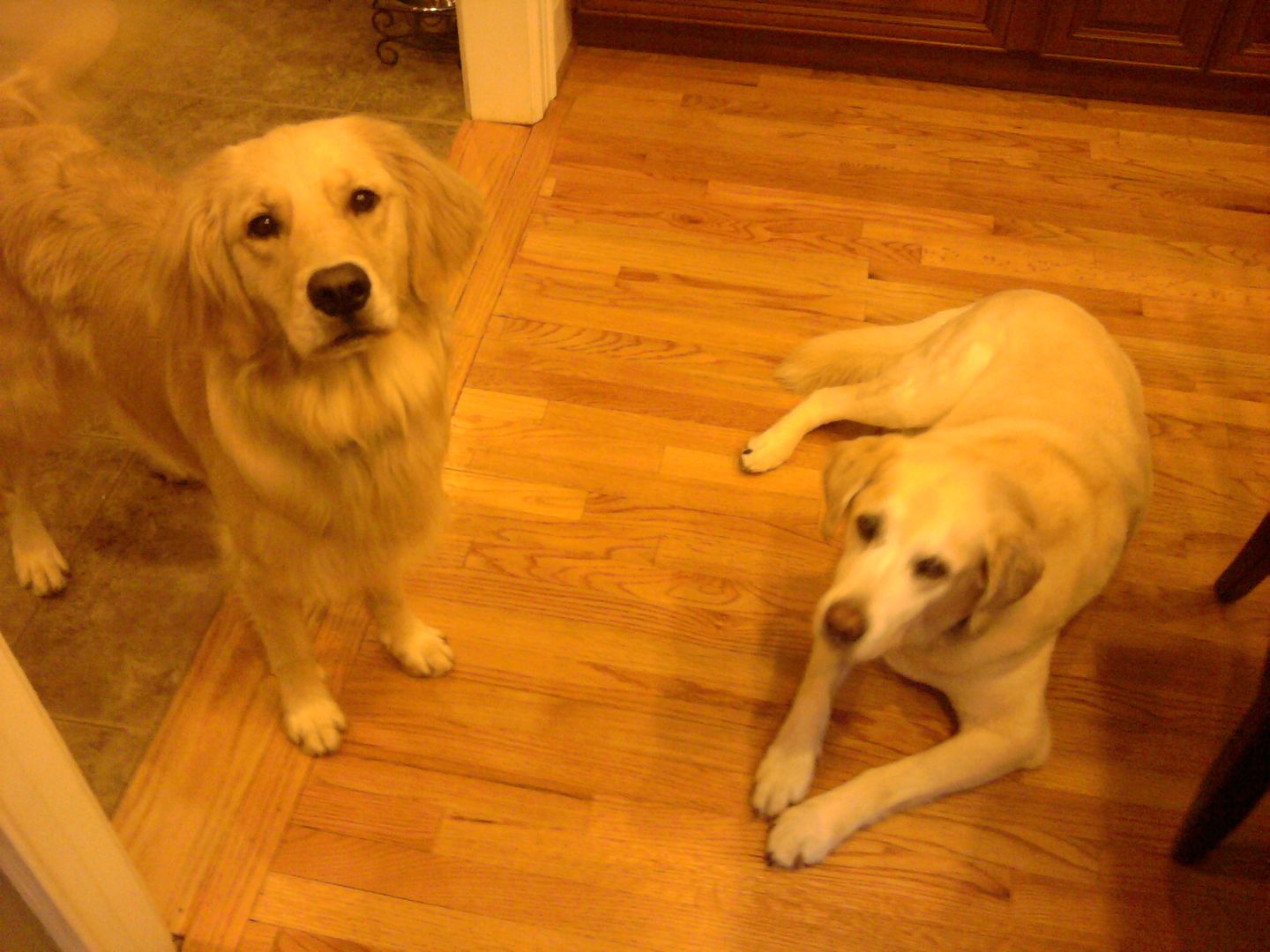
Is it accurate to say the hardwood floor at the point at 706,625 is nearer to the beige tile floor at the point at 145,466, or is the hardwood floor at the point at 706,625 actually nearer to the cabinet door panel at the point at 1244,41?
the beige tile floor at the point at 145,466

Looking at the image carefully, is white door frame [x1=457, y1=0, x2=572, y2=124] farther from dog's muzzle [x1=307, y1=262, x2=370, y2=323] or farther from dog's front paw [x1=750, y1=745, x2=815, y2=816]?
dog's front paw [x1=750, y1=745, x2=815, y2=816]

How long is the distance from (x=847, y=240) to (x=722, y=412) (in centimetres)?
71

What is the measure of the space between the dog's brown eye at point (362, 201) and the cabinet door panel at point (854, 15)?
202cm

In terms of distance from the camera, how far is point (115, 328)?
1552mm

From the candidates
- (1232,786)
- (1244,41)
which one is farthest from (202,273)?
(1244,41)

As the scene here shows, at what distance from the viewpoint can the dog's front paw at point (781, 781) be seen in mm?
1686

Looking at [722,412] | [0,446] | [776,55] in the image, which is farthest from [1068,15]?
[0,446]

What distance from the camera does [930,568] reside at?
1.39 m

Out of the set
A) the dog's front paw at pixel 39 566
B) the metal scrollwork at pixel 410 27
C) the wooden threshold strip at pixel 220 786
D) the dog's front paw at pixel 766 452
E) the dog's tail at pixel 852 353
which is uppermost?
the metal scrollwork at pixel 410 27

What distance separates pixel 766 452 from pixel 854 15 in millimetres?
1635

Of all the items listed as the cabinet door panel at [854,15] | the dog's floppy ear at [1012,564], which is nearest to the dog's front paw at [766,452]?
the dog's floppy ear at [1012,564]

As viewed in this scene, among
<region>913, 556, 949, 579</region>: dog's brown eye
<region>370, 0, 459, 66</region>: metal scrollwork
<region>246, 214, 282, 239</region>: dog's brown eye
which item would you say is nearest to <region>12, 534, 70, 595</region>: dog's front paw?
<region>246, 214, 282, 239</region>: dog's brown eye

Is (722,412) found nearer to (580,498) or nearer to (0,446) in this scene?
(580,498)

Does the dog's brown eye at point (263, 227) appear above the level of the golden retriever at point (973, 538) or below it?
above
